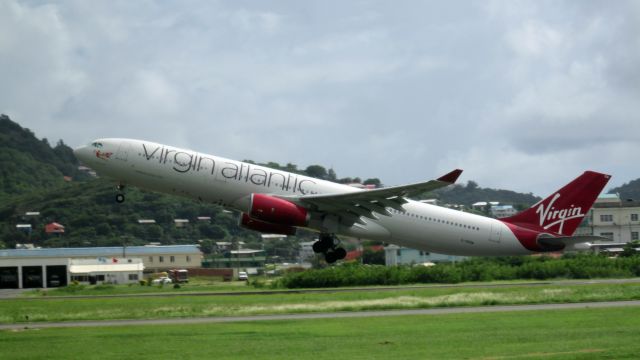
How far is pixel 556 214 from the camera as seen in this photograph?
44.7 m

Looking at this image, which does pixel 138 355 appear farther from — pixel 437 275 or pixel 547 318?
pixel 437 275

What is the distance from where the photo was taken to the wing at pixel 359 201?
128 feet

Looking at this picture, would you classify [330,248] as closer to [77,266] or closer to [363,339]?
[363,339]

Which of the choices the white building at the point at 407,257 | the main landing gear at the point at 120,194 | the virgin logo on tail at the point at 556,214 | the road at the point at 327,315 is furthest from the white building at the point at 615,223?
the road at the point at 327,315

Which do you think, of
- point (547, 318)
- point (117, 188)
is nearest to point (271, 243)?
point (117, 188)

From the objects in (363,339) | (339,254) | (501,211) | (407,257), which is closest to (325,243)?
(339,254)

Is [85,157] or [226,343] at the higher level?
[85,157]

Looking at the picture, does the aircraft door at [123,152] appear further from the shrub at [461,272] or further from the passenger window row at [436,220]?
the shrub at [461,272]

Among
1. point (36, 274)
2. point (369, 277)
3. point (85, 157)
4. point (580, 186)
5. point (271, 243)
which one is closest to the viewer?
point (85, 157)

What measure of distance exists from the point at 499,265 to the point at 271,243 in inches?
3323

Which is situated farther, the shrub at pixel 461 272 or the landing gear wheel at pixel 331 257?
the shrub at pixel 461 272

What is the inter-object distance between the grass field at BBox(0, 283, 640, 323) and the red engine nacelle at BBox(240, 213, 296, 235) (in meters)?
3.38

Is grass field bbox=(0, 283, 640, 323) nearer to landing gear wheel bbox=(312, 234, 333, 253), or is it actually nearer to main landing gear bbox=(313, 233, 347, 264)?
main landing gear bbox=(313, 233, 347, 264)

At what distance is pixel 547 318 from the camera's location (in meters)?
26.2
